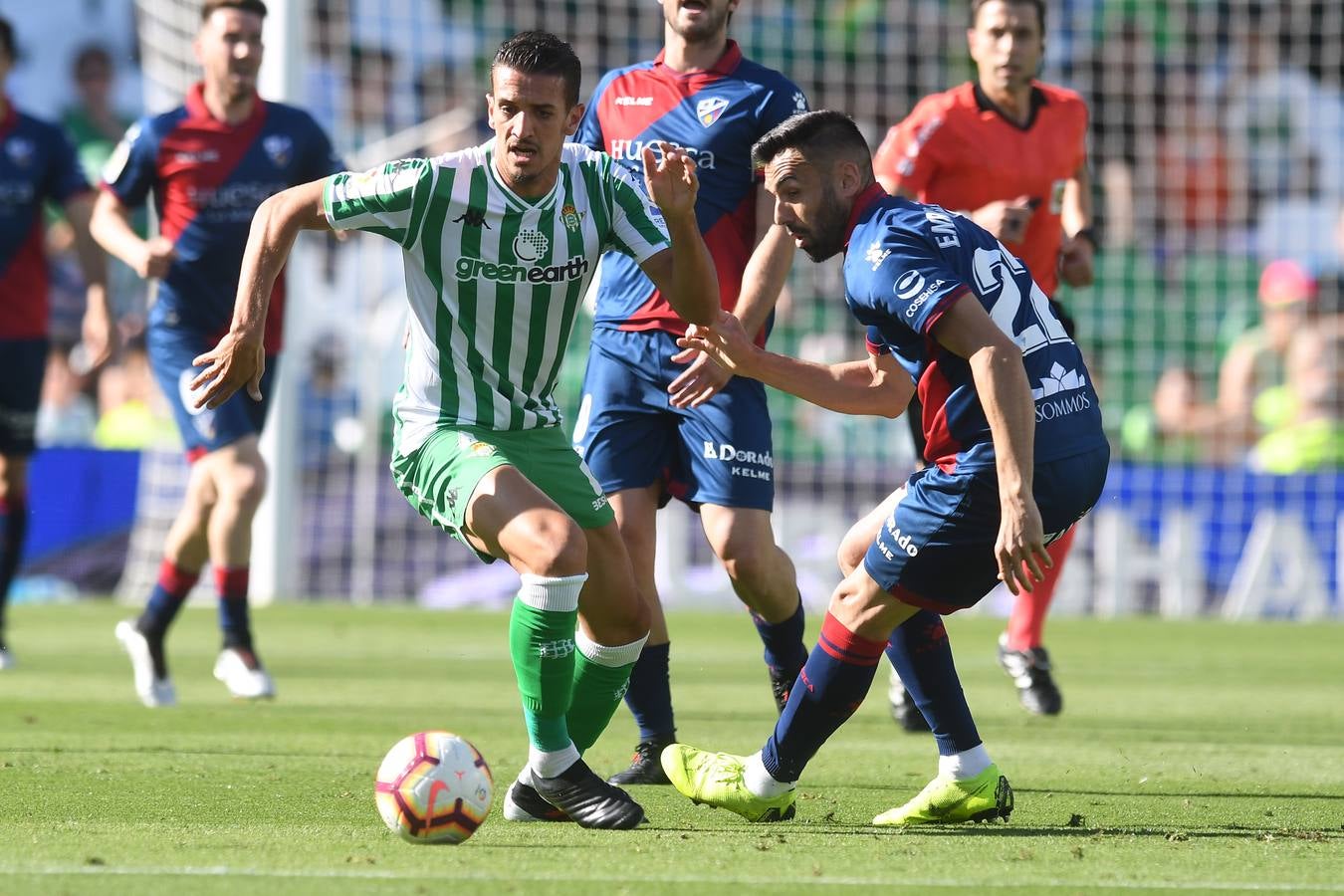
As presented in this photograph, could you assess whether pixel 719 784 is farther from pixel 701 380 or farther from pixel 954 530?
pixel 701 380

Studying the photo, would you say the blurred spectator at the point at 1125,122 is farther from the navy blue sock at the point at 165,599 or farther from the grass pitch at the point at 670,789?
the navy blue sock at the point at 165,599

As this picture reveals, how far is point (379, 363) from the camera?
15.5m

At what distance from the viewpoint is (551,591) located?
472cm

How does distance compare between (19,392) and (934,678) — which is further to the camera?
(19,392)

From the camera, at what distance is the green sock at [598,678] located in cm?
519

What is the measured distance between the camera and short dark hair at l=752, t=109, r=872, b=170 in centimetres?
475

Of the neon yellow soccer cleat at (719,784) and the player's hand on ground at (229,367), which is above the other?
the player's hand on ground at (229,367)

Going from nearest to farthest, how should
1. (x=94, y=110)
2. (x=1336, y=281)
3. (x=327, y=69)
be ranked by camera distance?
(x=327, y=69) → (x=1336, y=281) → (x=94, y=110)

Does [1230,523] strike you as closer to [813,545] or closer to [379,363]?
[813,545]

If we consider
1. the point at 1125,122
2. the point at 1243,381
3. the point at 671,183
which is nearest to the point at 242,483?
the point at 671,183

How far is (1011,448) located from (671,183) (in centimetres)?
115

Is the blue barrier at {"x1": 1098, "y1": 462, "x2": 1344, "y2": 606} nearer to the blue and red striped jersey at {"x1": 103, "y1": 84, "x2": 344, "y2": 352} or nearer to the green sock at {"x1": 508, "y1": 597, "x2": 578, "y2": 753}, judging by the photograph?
the blue and red striped jersey at {"x1": 103, "y1": 84, "x2": 344, "y2": 352}

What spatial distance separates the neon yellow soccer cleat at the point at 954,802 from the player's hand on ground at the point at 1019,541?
763 mm

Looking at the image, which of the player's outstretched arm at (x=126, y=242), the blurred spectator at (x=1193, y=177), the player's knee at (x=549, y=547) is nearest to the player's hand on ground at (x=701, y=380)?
the player's knee at (x=549, y=547)
